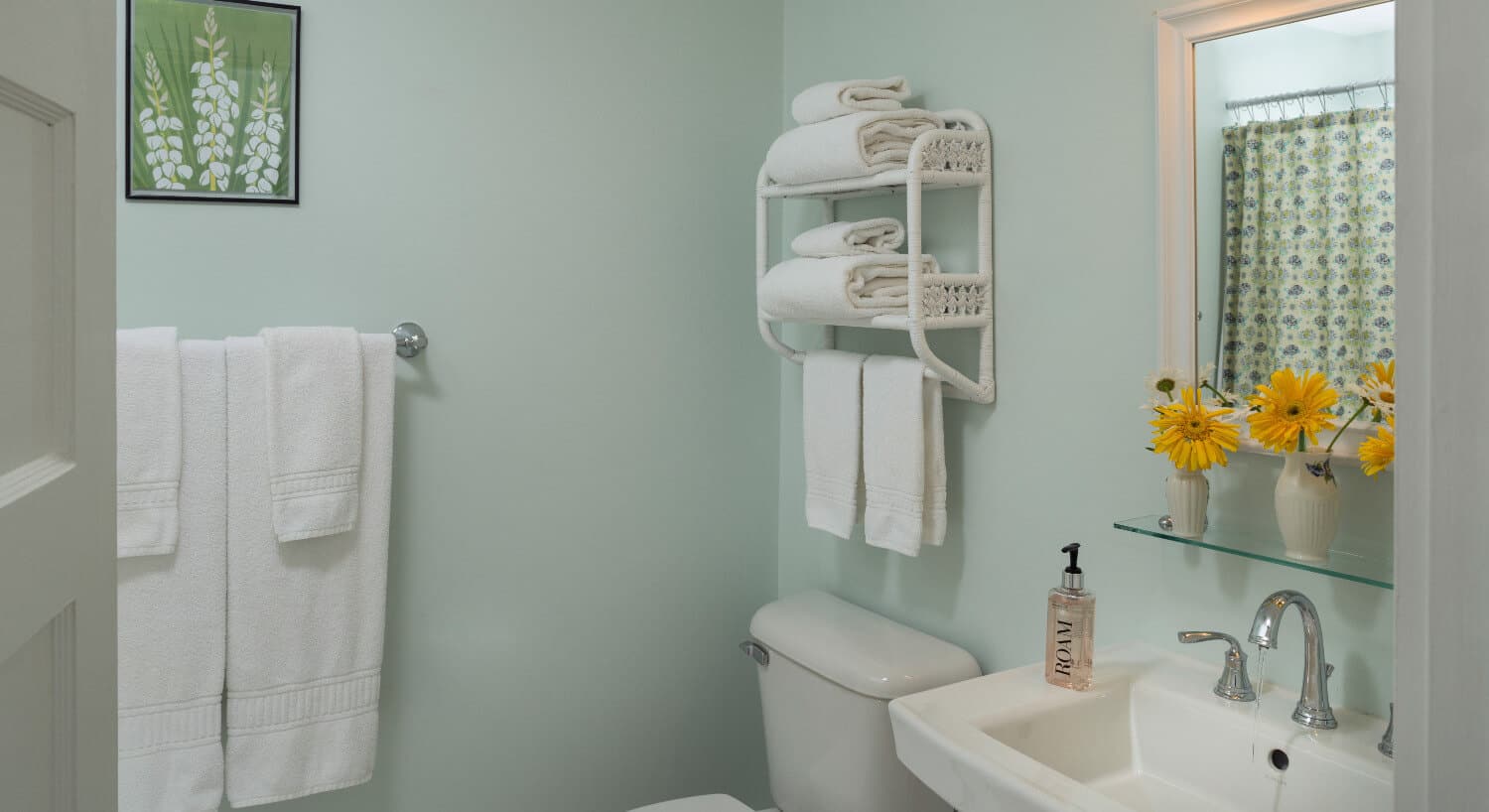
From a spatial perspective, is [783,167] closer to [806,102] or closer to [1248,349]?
[806,102]

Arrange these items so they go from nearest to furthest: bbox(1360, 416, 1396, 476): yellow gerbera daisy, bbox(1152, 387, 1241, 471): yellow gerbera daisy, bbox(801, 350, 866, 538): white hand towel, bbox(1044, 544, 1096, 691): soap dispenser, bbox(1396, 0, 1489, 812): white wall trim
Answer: bbox(1396, 0, 1489, 812): white wall trim < bbox(1360, 416, 1396, 476): yellow gerbera daisy < bbox(1152, 387, 1241, 471): yellow gerbera daisy < bbox(1044, 544, 1096, 691): soap dispenser < bbox(801, 350, 866, 538): white hand towel

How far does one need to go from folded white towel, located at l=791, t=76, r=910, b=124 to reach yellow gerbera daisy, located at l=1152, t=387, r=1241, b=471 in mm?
751

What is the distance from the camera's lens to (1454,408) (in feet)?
1.53

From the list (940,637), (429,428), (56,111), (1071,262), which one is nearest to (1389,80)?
(1071,262)

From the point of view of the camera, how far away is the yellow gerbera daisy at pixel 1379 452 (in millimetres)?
1160

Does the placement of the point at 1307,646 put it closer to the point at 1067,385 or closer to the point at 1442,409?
the point at 1067,385

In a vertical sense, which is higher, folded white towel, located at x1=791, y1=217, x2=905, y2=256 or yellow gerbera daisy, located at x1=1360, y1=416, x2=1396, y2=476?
folded white towel, located at x1=791, y1=217, x2=905, y2=256

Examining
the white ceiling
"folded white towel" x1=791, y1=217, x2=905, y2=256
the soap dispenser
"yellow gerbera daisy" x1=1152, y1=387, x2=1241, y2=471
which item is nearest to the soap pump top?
the soap dispenser

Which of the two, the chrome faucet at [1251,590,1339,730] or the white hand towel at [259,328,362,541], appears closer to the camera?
the chrome faucet at [1251,590,1339,730]

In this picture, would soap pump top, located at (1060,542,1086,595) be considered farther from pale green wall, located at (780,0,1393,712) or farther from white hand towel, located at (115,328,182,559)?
white hand towel, located at (115,328,182,559)

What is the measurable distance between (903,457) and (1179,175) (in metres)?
0.60

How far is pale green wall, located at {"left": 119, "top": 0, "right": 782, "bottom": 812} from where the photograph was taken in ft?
6.05

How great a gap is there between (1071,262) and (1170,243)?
0.20m

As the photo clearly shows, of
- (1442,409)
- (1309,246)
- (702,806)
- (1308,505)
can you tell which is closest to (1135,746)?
(1308,505)
